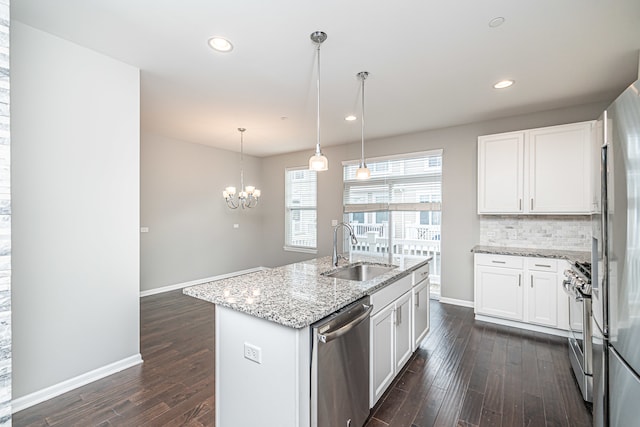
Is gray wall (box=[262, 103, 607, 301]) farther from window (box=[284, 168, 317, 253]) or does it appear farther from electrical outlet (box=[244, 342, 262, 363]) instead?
electrical outlet (box=[244, 342, 262, 363])

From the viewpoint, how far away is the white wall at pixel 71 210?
1.99m

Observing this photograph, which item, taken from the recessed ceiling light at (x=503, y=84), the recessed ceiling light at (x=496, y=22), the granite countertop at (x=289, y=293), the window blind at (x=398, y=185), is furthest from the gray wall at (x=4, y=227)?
the window blind at (x=398, y=185)

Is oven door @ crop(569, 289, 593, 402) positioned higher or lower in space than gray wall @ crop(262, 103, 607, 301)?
lower

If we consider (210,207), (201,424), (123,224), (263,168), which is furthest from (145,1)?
(263,168)

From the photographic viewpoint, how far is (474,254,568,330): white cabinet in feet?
10.5

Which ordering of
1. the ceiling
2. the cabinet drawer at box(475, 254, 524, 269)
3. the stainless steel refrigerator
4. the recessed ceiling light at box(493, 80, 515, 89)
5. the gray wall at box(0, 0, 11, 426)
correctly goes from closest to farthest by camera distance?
the stainless steel refrigerator < the gray wall at box(0, 0, 11, 426) < the ceiling < the recessed ceiling light at box(493, 80, 515, 89) < the cabinet drawer at box(475, 254, 524, 269)

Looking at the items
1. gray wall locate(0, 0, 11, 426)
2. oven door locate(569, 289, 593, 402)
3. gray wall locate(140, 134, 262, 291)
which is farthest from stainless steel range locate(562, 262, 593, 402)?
gray wall locate(140, 134, 262, 291)

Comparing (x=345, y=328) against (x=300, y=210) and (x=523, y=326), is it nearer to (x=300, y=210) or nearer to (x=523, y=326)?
(x=523, y=326)

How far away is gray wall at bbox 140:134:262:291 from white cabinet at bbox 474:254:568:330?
4065 millimetres

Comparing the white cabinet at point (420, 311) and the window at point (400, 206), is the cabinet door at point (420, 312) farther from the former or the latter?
the window at point (400, 206)

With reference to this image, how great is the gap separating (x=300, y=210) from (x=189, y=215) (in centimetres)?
223

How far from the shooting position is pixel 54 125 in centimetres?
213

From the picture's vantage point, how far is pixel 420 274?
2770 mm

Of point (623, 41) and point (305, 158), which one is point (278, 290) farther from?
point (305, 158)
